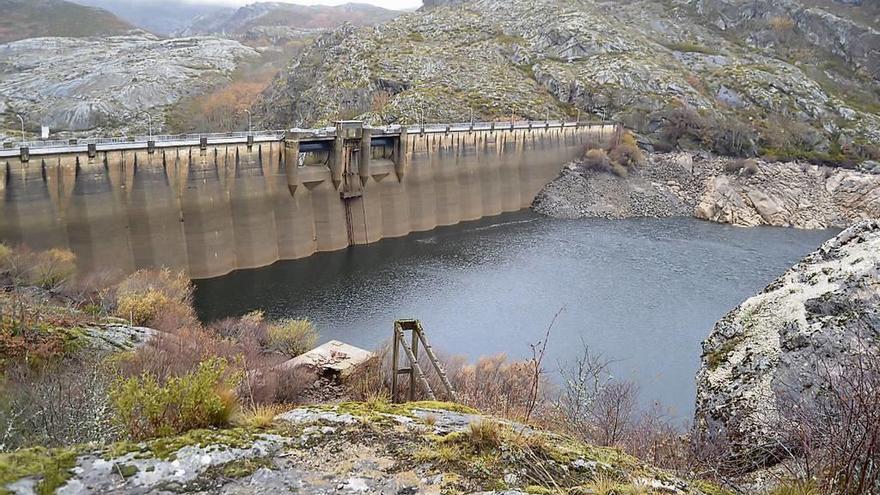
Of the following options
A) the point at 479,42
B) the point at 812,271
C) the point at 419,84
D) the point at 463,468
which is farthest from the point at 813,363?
the point at 479,42

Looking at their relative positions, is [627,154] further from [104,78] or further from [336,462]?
[104,78]

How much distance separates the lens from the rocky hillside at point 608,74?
78625 millimetres

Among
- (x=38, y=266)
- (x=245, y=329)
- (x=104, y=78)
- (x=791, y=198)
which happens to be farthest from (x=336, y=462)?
(x=104, y=78)

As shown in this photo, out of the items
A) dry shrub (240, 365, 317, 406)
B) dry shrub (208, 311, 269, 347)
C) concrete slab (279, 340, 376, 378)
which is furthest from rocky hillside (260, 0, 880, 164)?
dry shrub (240, 365, 317, 406)

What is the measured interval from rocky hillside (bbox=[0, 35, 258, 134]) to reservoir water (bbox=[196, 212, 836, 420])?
74.0 meters

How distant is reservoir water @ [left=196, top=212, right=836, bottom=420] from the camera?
31.2 m

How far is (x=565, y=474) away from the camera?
6.48 meters

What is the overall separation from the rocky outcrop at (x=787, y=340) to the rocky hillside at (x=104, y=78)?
106735mm

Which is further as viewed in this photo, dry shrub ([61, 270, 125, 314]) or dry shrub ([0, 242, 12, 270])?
dry shrub ([0, 242, 12, 270])

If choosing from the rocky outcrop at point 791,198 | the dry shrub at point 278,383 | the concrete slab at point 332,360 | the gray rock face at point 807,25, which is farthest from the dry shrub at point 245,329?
the gray rock face at point 807,25

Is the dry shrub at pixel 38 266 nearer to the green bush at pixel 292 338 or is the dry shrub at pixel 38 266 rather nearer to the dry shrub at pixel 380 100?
the green bush at pixel 292 338

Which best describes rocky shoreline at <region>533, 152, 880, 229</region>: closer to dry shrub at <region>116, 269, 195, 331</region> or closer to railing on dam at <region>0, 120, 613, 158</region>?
railing on dam at <region>0, 120, 613, 158</region>

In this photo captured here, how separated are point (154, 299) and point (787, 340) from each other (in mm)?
25424

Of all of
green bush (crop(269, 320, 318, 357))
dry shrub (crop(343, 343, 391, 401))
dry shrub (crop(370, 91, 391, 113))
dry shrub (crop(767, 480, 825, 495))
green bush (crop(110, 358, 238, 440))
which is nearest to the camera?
dry shrub (crop(767, 480, 825, 495))
